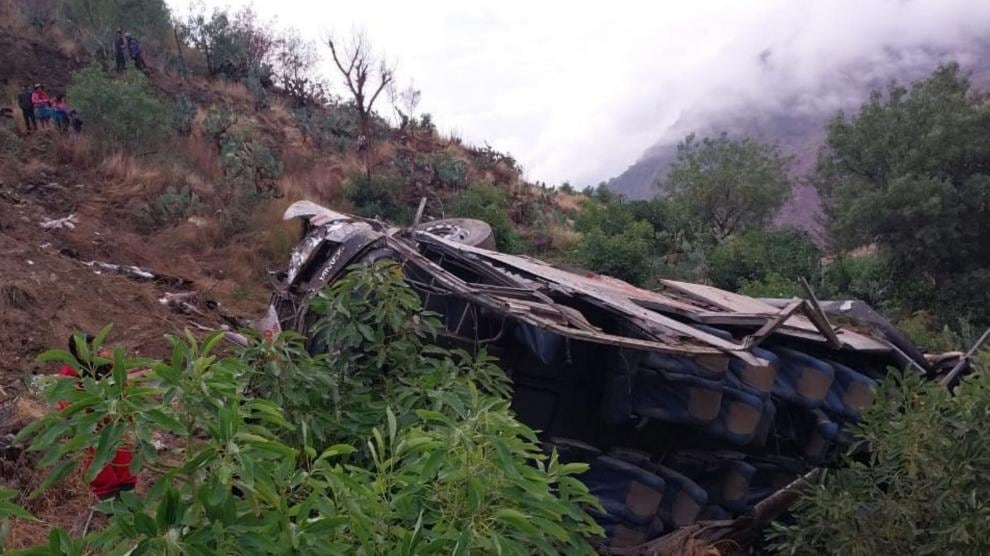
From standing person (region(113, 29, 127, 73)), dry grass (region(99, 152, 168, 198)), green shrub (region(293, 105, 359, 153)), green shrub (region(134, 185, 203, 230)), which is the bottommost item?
green shrub (region(134, 185, 203, 230))

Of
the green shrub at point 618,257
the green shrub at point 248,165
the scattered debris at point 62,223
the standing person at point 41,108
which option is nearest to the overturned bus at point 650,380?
the green shrub at point 618,257

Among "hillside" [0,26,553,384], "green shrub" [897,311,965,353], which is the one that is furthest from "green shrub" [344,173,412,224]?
"green shrub" [897,311,965,353]

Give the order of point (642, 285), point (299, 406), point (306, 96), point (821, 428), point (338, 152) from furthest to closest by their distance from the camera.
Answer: point (306, 96) < point (338, 152) < point (642, 285) < point (821, 428) < point (299, 406)

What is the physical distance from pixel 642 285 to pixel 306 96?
576 inches

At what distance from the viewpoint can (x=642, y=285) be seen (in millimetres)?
11945

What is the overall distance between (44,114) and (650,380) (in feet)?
43.7

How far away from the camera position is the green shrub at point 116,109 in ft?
43.9

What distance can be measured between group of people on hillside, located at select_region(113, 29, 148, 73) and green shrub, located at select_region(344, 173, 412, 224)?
21.2 feet

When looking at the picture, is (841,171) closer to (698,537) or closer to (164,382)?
(698,537)

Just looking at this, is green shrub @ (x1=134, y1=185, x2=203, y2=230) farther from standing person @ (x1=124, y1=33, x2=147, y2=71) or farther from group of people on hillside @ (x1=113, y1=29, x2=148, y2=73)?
standing person @ (x1=124, y1=33, x2=147, y2=71)

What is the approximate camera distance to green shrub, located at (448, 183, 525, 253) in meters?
13.7

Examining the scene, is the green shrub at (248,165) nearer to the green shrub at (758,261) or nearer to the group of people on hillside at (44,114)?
the group of people on hillside at (44,114)

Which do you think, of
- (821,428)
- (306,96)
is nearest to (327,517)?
(821,428)

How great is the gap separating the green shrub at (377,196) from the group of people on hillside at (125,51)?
6462 millimetres
